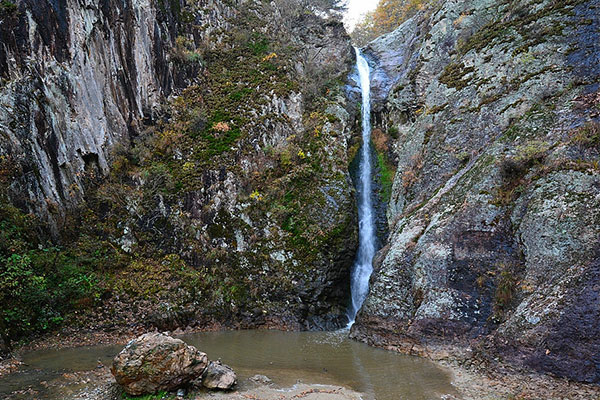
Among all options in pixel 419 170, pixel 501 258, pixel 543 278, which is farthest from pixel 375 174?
pixel 543 278

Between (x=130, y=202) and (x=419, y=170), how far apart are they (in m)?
11.3

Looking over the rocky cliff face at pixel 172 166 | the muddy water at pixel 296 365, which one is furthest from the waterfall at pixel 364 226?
the muddy water at pixel 296 365

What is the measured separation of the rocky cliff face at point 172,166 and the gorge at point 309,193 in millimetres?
75

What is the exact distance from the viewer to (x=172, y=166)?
14.6 m

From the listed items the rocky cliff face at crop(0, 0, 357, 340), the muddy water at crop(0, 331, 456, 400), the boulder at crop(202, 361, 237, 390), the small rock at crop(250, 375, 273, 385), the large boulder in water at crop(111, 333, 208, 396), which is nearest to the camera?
the large boulder in water at crop(111, 333, 208, 396)

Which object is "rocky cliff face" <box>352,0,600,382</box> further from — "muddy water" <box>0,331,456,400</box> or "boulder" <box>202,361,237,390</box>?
"boulder" <box>202,361,237,390</box>

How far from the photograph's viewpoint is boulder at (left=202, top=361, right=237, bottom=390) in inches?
244

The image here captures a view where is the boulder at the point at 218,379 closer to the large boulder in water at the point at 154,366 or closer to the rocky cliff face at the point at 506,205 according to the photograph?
the large boulder in water at the point at 154,366

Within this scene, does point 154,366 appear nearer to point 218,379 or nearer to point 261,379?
point 218,379

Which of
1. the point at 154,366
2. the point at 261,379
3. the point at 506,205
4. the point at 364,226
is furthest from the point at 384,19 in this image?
the point at 154,366

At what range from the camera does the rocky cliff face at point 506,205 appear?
713cm

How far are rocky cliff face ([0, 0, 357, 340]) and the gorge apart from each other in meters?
0.07

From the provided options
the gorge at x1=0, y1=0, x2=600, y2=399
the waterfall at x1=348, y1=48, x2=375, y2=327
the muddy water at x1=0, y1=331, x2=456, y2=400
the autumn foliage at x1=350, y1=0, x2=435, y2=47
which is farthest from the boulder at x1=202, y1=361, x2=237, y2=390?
the autumn foliage at x1=350, y1=0, x2=435, y2=47

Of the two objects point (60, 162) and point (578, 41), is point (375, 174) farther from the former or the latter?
point (60, 162)
